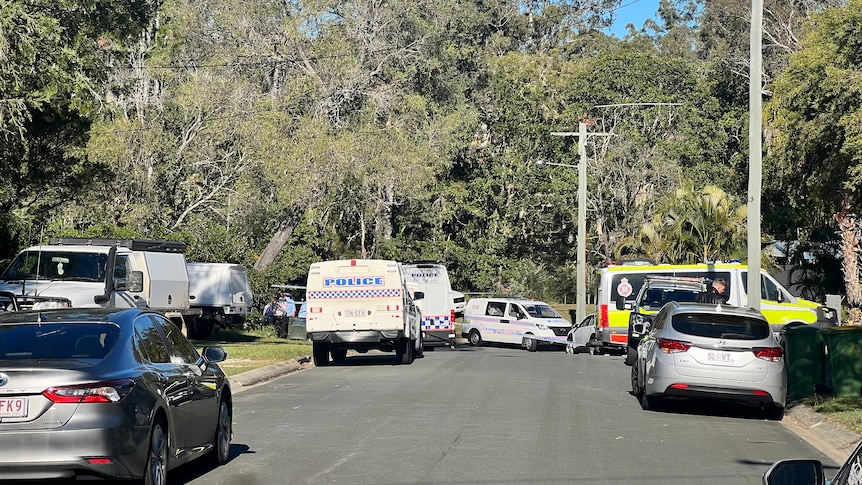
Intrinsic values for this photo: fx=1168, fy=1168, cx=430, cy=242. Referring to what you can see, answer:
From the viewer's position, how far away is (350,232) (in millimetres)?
55000

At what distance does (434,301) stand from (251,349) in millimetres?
8890

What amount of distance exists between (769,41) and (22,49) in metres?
42.8

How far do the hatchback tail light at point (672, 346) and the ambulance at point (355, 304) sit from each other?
35.0ft

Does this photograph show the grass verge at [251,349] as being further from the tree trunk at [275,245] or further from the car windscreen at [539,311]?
the car windscreen at [539,311]

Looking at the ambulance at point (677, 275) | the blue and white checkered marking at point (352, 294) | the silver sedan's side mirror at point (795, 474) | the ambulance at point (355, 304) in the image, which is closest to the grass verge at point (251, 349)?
the ambulance at point (355, 304)

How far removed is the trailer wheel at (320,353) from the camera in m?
27.0

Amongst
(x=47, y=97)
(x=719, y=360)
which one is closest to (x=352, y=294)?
(x=47, y=97)

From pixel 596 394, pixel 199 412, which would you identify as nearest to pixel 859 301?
pixel 596 394

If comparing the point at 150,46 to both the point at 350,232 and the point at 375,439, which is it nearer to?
the point at 350,232

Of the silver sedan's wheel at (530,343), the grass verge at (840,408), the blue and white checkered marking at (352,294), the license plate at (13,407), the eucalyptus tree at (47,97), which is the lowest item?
the silver sedan's wheel at (530,343)

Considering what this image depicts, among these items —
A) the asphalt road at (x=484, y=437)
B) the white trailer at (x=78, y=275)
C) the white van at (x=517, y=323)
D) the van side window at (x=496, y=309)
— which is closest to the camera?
the asphalt road at (x=484, y=437)

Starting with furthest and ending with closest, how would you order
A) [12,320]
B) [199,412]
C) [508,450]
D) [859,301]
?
1. [859,301]
2. [508,450]
3. [199,412]
4. [12,320]

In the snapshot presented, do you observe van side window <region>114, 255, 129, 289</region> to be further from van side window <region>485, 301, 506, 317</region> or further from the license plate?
van side window <region>485, 301, 506, 317</region>

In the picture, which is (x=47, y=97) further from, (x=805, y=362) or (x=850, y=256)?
(x=850, y=256)
